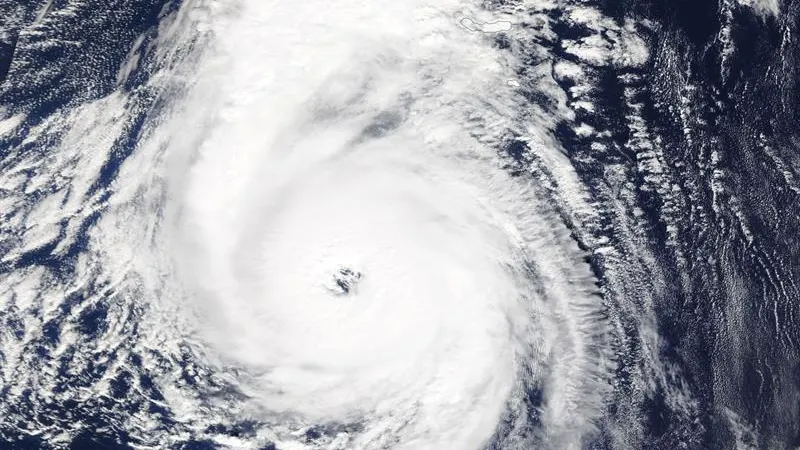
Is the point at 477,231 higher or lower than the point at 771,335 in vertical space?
higher

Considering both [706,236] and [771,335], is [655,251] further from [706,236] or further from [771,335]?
[771,335]

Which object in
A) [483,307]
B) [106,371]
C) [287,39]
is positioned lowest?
[106,371]

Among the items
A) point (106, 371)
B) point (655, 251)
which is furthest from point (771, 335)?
point (106, 371)

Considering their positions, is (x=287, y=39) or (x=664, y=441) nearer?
(x=664, y=441)

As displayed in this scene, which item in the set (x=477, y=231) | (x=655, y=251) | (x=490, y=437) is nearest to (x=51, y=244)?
(x=477, y=231)

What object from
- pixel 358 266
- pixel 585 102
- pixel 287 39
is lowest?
pixel 358 266

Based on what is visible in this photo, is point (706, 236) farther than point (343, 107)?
No

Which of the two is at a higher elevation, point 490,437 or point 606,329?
point 606,329

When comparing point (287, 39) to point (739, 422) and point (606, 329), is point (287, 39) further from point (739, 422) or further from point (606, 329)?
point (739, 422)

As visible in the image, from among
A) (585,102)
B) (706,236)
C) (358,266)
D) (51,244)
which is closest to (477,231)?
(358,266)
